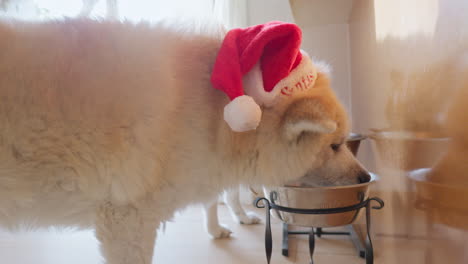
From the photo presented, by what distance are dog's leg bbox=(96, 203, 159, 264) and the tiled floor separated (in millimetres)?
630

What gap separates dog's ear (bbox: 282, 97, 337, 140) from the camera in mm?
904

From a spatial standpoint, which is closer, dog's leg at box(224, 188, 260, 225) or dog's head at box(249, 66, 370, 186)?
dog's head at box(249, 66, 370, 186)

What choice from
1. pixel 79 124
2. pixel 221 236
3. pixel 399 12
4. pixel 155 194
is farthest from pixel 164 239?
pixel 399 12

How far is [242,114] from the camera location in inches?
33.9

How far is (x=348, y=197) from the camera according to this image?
3.52 feet

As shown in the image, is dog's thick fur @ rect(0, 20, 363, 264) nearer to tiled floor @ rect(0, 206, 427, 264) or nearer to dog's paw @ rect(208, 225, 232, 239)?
tiled floor @ rect(0, 206, 427, 264)

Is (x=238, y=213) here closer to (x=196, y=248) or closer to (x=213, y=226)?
(x=213, y=226)

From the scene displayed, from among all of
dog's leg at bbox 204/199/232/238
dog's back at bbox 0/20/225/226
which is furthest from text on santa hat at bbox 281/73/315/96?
dog's leg at bbox 204/199/232/238

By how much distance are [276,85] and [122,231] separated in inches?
25.5

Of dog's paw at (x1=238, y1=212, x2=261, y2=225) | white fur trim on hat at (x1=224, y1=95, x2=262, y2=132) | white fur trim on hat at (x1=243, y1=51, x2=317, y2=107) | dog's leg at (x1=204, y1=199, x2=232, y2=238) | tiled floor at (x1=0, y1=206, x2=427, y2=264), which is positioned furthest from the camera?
dog's paw at (x1=238, y1=212, x2=261, y2=225)

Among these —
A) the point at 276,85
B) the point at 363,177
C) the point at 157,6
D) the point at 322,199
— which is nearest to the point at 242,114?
the point at 276,85

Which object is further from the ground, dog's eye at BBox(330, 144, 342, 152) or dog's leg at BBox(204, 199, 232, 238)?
dog's eye at BBox(330, 144, 342, 152)

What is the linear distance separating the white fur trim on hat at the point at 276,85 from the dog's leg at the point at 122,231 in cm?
49

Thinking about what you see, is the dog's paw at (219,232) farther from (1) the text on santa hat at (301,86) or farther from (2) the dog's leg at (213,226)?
(1) the text on santa hat at (301,86)
